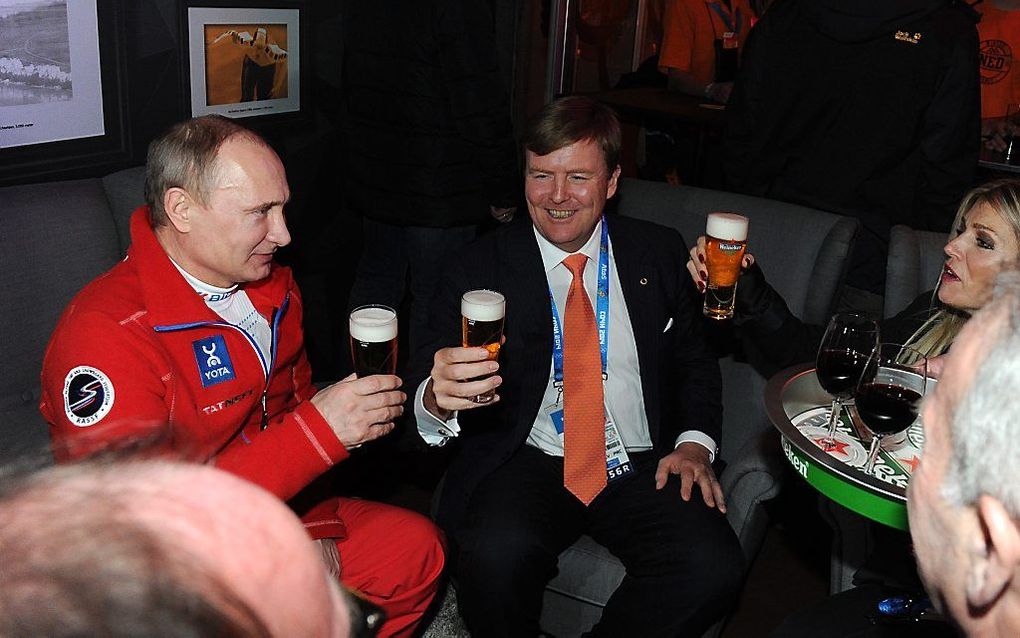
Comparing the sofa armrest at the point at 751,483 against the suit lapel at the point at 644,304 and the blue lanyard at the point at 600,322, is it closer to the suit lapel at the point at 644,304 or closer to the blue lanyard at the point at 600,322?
the suit lapel at the point at 644,304

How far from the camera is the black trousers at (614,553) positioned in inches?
88.4

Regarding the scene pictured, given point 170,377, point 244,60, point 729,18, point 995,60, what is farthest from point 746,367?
point 729,18

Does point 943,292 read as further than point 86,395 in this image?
Yes

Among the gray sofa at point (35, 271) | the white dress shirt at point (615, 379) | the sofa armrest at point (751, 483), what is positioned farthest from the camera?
the white dress shirt at point (615, 379)

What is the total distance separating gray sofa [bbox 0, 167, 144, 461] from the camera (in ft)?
7.29

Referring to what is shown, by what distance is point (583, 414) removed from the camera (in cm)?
246

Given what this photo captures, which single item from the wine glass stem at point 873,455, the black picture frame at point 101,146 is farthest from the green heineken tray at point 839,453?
the black picture frame at point 101,146

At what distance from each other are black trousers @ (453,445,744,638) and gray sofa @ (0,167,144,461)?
1.13 meters

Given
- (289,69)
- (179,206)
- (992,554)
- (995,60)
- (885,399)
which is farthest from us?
(995,60)

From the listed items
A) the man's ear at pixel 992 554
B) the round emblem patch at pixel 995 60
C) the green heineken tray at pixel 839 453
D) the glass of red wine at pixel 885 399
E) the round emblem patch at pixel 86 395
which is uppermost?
the round emblem patch at pixel 995 60

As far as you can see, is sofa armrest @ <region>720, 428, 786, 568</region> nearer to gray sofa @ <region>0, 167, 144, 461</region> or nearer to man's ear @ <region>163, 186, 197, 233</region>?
man's ear @ <region>163, 186, 197, 233</region>

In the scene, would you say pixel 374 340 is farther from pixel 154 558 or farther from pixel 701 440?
pixel 154 558

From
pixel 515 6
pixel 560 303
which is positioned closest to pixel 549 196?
pixel 560 303

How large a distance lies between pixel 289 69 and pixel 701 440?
7.14 ft
